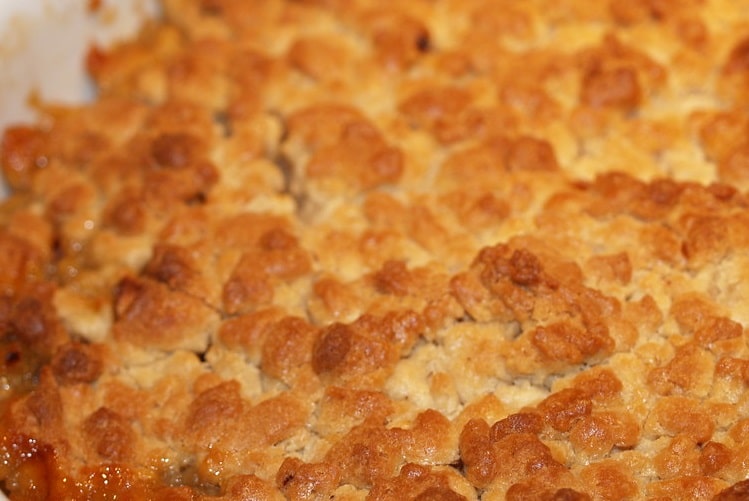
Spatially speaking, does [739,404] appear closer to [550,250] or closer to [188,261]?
[550,250]

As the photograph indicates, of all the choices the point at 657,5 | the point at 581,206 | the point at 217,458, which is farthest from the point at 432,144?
the point at 217,458

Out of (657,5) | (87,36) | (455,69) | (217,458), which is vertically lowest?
(217,458)

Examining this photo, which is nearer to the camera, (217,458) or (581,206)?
(217,458)

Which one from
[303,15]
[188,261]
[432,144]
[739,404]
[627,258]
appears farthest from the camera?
[303,15]

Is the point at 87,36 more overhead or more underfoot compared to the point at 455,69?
more underfoot

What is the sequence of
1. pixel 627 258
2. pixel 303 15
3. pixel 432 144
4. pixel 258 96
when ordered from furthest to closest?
1. pixel 303 15
2. pixel 258 96
3. pixel 432 144
4. pixel 627 258

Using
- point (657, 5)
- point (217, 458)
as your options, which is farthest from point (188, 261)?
point (657, 5)
